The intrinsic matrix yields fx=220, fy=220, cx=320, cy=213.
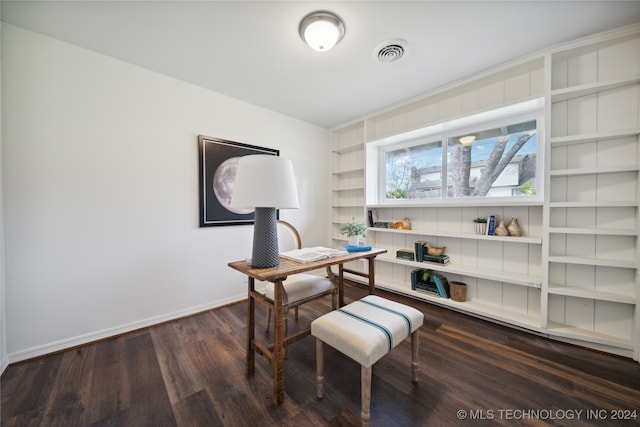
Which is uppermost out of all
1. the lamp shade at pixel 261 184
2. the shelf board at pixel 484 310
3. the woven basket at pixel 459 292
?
the lamp shade at pixel 261 184

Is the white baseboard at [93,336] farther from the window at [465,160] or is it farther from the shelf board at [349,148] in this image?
the shelf board at [349,148]

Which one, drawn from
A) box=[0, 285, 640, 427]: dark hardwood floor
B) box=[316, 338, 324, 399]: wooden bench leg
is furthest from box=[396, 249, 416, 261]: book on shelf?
box=[316, 338, 324, 399]: wooden bench leg

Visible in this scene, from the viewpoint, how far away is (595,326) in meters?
1.74

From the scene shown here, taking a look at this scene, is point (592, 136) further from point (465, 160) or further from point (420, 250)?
point (420, 250)

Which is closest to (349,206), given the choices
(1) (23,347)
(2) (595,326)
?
(2) (595,326)

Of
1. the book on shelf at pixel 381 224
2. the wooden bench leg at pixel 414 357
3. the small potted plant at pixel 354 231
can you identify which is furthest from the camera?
the book on shelf at pixel 381 224

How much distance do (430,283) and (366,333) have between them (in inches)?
70.1

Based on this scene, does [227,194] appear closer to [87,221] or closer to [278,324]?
[87,221]

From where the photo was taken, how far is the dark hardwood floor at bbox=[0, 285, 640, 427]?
3.78 feet

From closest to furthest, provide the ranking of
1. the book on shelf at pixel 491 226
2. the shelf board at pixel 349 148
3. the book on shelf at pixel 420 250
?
the book on shelf at pixel 491 226 → the book on shelf at pixel 420 250 → the shelf board at pixel 349 148

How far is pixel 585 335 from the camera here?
1.69m

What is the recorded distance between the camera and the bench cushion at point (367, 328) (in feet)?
3.50

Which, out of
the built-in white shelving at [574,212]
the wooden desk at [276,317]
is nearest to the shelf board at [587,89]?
the built-in white shelving at [574,212]

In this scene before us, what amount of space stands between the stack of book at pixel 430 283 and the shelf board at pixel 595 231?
1043mm
